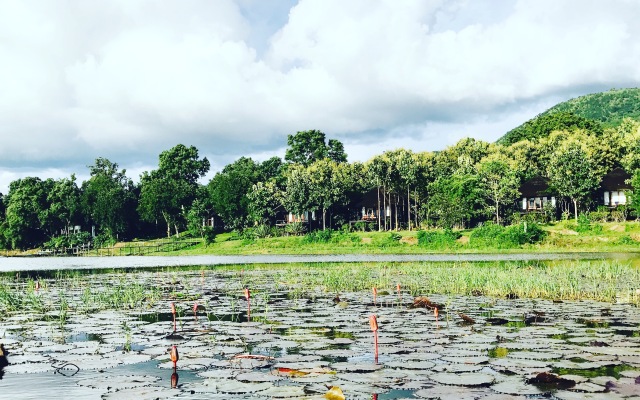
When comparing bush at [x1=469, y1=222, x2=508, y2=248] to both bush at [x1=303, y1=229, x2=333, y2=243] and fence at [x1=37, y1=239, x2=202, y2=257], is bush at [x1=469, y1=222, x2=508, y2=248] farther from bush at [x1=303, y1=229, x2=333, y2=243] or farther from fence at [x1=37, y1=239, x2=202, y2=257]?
fence at [x1=37, y1=239, x2=202, y2=257]

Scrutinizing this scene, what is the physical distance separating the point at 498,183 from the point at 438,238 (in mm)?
18529

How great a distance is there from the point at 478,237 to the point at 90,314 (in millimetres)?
54309

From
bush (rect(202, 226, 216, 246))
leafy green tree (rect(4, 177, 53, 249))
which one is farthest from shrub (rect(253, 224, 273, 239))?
leafy green tree (rect(4, 177, 53, 249))

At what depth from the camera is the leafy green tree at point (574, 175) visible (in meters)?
81.9

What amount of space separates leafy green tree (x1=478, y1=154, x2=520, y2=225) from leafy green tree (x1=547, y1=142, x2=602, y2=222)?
17.5 feet

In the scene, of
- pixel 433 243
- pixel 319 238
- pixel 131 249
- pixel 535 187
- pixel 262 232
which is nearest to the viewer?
pixel 433 243

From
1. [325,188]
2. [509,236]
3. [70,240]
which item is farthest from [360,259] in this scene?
[70,240]

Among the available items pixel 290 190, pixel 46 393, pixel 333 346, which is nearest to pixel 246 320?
pixel 333 346

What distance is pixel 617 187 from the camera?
3433 inches

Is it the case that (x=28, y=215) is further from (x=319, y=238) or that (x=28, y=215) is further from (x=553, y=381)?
(x=553, y=381)

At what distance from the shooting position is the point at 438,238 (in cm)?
7088

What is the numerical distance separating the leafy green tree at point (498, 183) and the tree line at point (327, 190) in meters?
0.16

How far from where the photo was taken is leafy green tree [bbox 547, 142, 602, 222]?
81.9 metres

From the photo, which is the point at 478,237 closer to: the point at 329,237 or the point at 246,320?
the point at 329,237
